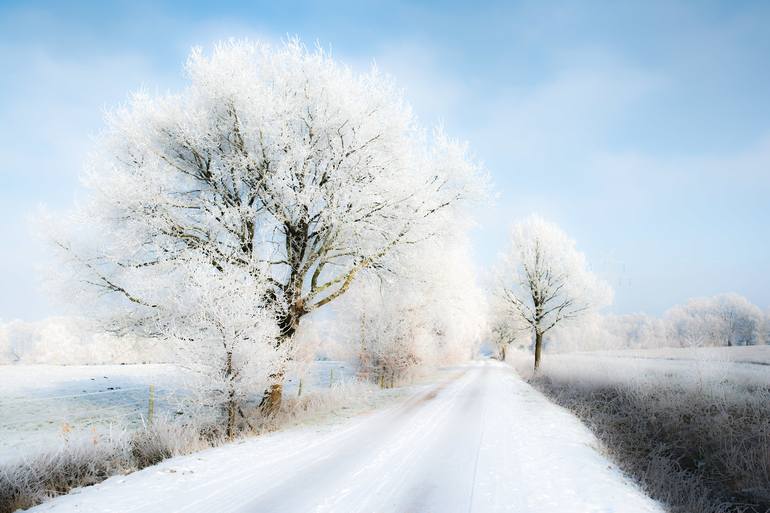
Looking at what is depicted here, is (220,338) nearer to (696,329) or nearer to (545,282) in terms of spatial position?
(545,282)

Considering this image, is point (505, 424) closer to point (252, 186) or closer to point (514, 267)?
point (252, 186)

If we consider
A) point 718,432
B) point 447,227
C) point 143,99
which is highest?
point 143,99

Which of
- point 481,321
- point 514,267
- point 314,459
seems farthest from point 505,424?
point 481,321

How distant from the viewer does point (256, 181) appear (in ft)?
35.8

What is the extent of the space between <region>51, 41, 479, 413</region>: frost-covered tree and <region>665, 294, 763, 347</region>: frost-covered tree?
61.6m

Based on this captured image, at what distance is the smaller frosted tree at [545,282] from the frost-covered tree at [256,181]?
18076mm

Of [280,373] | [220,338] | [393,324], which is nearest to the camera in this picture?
[220,338]

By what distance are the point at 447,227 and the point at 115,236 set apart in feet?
31.5

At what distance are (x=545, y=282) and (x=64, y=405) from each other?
27.3 m

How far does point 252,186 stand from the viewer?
11391 millimetres

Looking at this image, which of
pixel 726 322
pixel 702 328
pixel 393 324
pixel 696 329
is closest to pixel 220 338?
pixel 393 324

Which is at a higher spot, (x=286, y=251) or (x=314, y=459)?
(x=286, y=251)

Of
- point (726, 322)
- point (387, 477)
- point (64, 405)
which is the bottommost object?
point (64, 405)

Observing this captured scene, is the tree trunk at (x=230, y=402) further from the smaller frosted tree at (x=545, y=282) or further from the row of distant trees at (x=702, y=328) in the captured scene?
the row of distant trees at (x=702, y=328)
